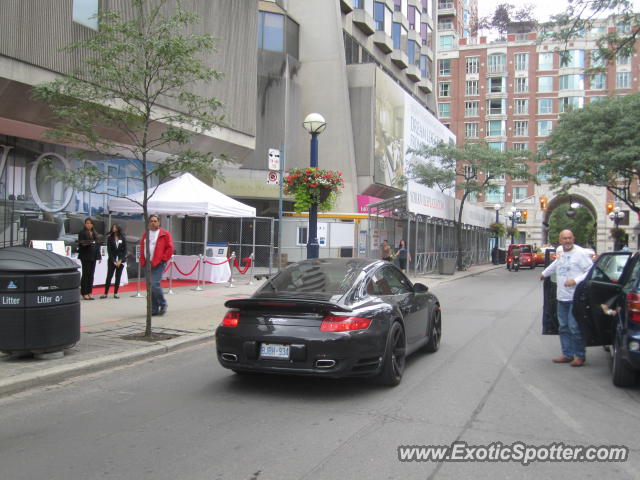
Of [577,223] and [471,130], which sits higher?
[471,130]

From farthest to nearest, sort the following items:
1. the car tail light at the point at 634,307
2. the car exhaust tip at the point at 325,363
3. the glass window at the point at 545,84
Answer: the glass window at the point at 545,84 < the car tail light at the point at 634,307 < the car exhaust tip at the point at 325,363

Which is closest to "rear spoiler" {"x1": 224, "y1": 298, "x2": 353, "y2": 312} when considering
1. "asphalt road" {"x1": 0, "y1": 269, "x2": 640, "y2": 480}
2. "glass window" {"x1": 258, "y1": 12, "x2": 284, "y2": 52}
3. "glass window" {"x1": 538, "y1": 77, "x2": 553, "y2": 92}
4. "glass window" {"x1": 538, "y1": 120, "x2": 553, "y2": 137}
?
"asphalt road" {"x1": 0, "y1": 269, "x2": 640, "y2": 480}

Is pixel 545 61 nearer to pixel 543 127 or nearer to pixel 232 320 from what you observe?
pixel 543 127

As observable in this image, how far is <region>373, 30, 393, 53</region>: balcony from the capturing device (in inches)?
1707

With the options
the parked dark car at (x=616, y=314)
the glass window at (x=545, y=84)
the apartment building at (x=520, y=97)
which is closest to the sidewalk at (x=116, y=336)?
the parked dark car at (x=616, y=314)

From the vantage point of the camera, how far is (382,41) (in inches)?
1716

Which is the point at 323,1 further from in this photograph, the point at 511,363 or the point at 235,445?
the point at 235,445

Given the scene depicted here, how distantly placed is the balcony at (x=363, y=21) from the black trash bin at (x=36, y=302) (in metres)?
36.7

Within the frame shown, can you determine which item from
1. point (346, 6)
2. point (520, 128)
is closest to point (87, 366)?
point (346, 6)

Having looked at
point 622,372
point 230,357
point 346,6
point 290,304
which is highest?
point 346,6

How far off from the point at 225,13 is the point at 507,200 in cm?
6074

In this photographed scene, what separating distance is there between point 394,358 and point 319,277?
1.26m

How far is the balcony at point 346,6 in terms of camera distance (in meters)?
38.1

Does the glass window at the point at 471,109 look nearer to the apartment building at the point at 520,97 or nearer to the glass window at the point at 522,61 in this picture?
the apartment building at the point at 520,97
